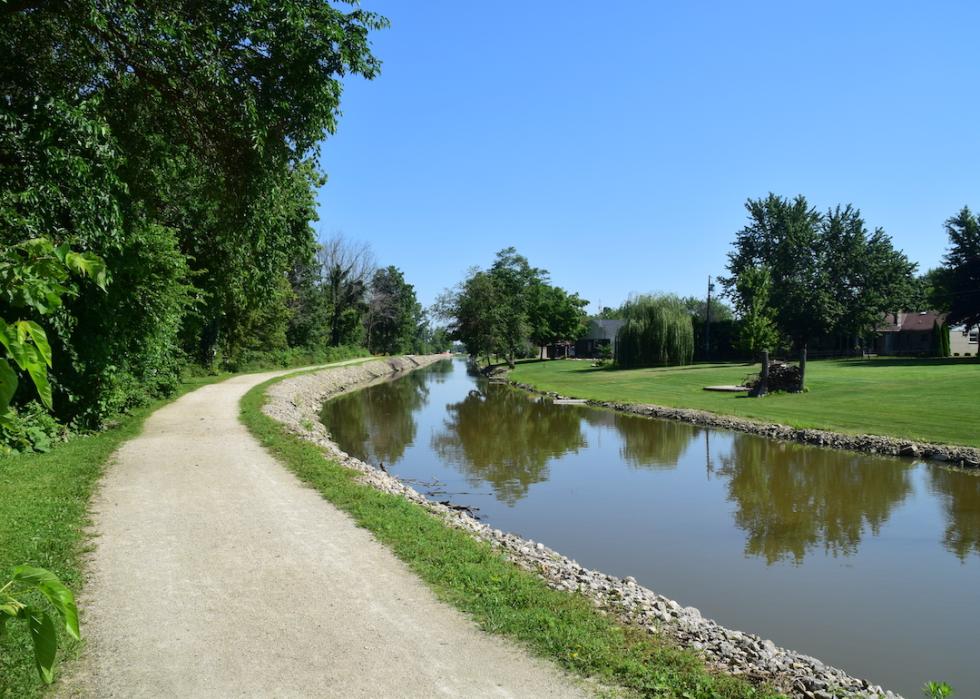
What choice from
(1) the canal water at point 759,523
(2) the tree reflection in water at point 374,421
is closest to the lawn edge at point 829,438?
(1) the canal water at point 759,523

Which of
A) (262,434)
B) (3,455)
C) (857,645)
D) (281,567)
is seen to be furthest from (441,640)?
(262,434)

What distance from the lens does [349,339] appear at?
76.3m

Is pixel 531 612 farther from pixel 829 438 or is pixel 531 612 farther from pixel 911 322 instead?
pixel 911 322

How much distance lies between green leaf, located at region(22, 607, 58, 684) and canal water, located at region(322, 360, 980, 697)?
7.06 metres

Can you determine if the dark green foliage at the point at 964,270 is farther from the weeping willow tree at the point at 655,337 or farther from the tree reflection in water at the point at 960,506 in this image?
the tree reflection in water at the point at 960,506

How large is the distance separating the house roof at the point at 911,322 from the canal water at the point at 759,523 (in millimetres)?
54521

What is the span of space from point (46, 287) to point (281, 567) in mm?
5463

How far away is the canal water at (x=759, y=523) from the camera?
7.59 m

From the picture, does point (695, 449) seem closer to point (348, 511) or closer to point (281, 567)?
point (348, 511)

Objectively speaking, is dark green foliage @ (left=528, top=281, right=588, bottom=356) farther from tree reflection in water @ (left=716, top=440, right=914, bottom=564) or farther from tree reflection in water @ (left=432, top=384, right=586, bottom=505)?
tree reflection in water @ (left=716, top=440, right=914, bottom=564)

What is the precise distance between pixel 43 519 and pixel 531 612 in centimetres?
610

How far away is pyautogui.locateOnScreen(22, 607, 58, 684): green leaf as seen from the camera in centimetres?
176

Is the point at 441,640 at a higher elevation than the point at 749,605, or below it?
higher

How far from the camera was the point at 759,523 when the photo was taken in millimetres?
12086
